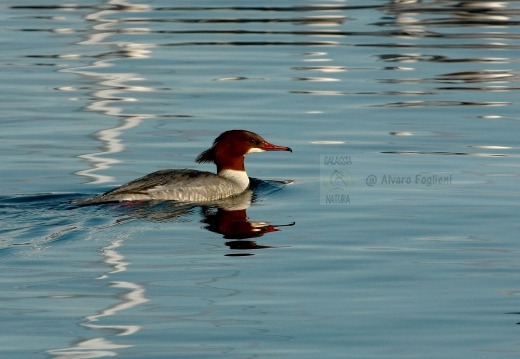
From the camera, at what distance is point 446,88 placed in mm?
16719

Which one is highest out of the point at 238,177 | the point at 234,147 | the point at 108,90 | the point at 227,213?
the point at 108,90

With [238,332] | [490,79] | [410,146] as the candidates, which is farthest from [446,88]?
[238,332]

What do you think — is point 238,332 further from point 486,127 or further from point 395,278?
point 486,127

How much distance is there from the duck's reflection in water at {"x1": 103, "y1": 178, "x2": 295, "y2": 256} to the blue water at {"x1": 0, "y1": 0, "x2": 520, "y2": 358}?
4 cm

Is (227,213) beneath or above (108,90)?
beneath

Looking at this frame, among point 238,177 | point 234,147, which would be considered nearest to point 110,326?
point 238,177

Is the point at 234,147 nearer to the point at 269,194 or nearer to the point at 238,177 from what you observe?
the point at 238,177

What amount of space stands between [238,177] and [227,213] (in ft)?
3.66

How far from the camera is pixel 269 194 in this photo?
1162 centimetres

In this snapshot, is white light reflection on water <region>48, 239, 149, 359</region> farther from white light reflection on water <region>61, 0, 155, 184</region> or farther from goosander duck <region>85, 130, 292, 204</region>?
white light reflection on water <region>61, 0, 155, 184</region>

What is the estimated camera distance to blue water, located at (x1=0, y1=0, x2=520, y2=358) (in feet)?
23.7

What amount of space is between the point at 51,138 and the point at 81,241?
178 inches

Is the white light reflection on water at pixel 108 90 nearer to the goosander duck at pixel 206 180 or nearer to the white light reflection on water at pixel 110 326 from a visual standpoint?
the goosander duck at pixel 206 180

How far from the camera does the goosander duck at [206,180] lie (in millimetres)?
11062
